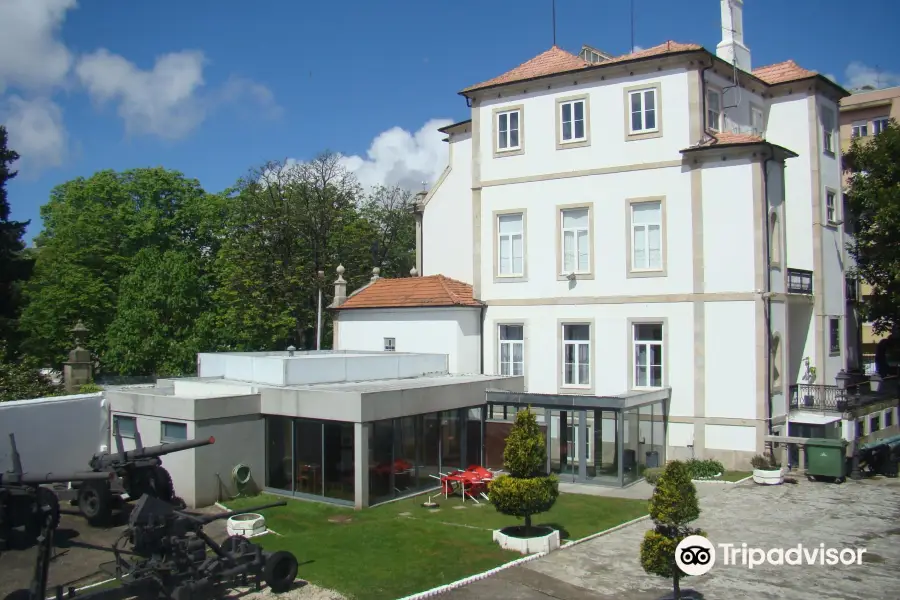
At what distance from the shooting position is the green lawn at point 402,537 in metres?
13.6

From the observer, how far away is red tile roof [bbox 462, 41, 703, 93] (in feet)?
83.9

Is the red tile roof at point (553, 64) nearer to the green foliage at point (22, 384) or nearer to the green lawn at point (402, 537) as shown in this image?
the green lawn at point (402, 537)

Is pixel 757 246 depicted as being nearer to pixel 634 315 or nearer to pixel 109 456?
pixel 634 315

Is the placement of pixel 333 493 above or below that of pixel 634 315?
below

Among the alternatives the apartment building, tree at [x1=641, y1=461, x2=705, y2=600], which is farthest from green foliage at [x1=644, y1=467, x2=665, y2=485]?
the apartment building

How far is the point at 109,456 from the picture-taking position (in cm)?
1206

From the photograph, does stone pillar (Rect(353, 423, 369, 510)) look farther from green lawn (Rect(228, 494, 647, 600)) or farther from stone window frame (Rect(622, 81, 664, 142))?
stone window frame (Rect(622, 81, 664, 142))

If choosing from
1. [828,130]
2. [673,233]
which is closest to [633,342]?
[673,233]

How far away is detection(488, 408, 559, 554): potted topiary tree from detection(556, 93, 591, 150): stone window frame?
13727mm

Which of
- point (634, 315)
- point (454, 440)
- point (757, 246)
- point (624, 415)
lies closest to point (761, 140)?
point (757, 246)

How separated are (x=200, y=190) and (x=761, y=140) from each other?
126 feet

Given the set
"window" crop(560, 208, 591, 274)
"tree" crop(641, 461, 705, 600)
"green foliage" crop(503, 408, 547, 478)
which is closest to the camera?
"tree" crop(641, 461, 705, 600)

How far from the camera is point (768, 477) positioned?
21.6 m

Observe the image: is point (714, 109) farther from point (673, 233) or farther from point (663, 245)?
point (663, 245)
